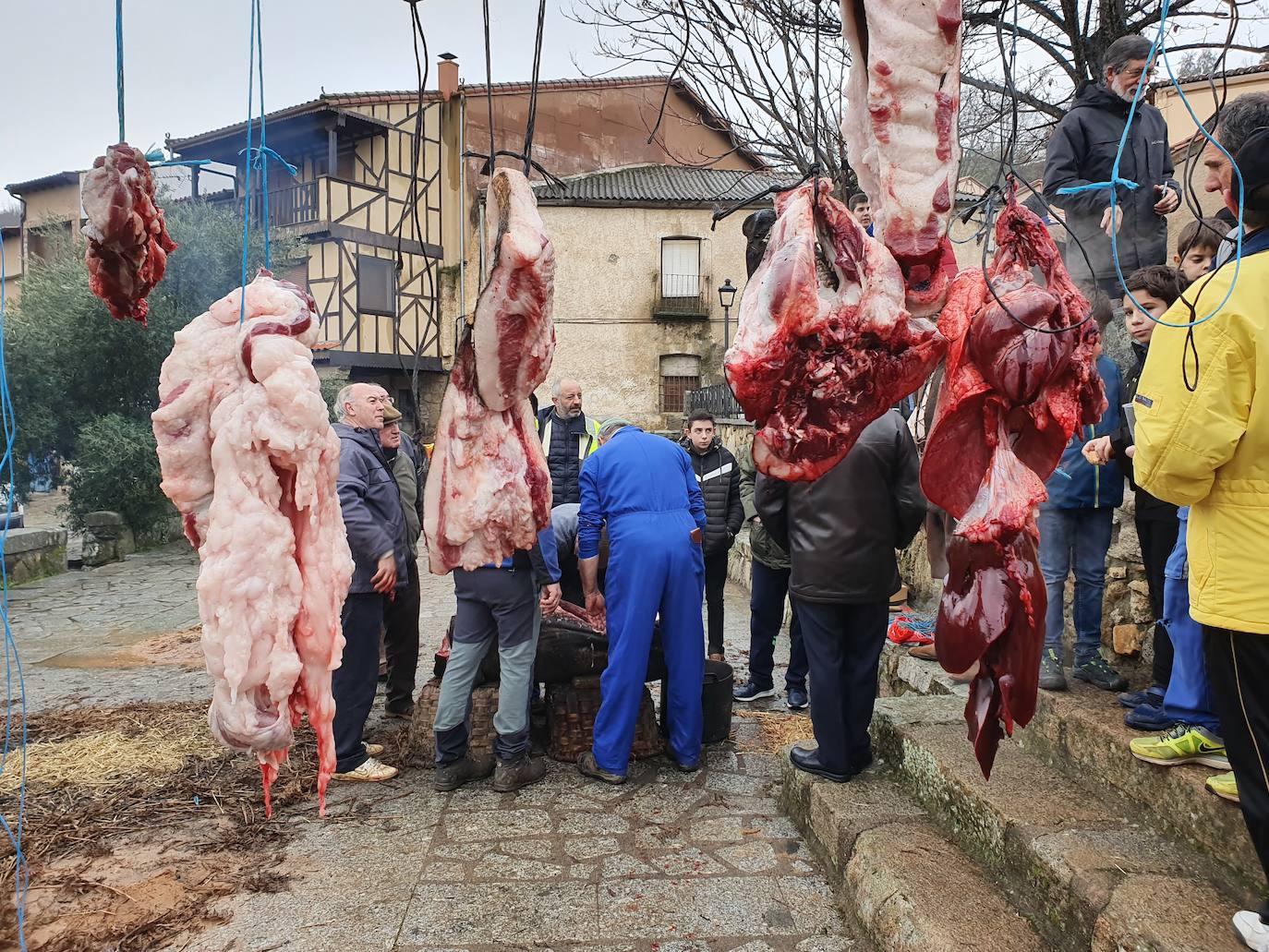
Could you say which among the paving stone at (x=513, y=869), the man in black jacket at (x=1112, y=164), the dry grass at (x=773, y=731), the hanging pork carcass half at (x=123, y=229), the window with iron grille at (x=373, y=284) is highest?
the window with iron grille at (x=373, y=284)

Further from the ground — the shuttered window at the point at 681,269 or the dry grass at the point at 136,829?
the shuttered window at the point at 681,269

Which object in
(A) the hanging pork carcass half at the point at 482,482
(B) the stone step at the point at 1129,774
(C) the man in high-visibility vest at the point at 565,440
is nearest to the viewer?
(B) the stone step at the point at 1129,774

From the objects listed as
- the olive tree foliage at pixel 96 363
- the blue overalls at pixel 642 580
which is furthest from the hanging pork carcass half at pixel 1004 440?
the olive tree foliage at pixel 96 363

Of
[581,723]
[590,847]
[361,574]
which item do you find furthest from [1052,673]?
[361,574]

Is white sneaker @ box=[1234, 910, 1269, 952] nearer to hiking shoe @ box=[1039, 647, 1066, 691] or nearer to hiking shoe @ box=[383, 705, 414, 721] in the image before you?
hiking shoe @ box=[1039, 647, 1066, 691]

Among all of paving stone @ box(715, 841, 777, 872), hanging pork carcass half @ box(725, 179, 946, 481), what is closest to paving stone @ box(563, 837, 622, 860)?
paving stone @ box(715, 841, 777, 872)

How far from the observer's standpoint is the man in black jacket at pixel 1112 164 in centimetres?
405

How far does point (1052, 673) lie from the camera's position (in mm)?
3828

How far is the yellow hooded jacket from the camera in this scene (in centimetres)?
210

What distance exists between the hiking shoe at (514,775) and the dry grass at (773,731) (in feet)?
4.32

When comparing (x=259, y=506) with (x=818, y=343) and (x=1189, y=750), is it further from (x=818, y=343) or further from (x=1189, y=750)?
(x=1189, y=750)

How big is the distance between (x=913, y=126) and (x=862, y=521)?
2258 millimetres

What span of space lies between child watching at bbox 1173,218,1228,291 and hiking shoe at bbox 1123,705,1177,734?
169 centimetres

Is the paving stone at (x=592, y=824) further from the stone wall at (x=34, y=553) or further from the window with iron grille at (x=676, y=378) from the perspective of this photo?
the window with iron grille at (x=676, y=378)
